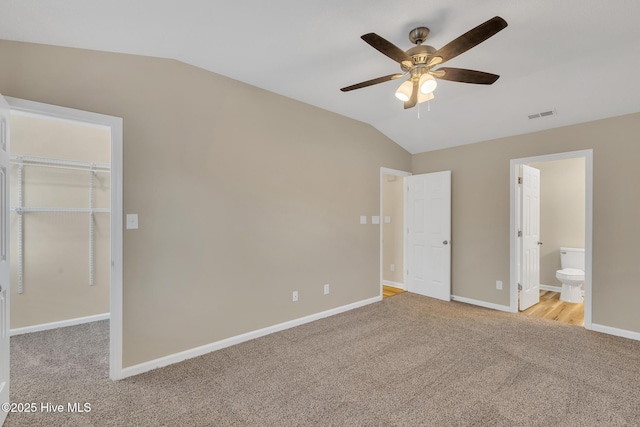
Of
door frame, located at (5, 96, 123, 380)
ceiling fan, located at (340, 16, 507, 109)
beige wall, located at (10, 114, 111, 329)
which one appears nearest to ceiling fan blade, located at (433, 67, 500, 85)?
ceiling fan, located at (340, 16, 507, 109)

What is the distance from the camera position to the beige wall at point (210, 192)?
2.34 m

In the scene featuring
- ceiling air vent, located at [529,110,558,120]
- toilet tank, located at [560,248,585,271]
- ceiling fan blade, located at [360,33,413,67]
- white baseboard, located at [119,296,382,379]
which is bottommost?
white baseboard, located at [119,296,382,379]

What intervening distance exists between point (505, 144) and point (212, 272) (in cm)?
401

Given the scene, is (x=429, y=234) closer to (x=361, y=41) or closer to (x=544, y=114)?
(x=544, y=114)

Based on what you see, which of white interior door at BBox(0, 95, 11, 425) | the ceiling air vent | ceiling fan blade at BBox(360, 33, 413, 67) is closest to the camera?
ceiling fan blade at BBox(360, 33, 413, 67)

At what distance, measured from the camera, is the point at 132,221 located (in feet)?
7.86

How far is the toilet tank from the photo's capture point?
15.0 feet

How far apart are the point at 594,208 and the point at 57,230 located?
6135 millimetres

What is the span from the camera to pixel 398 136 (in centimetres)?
453

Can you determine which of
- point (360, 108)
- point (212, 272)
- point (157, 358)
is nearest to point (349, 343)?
point (212, 272)

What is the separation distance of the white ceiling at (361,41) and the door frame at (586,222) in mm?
414

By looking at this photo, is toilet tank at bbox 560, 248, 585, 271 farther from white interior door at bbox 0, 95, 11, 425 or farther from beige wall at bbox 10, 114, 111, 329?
beige wall at bbox 10, 114, 111, 329

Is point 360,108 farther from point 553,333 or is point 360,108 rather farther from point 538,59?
point 553,333

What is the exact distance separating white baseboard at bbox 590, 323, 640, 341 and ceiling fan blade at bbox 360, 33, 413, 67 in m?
3.60
